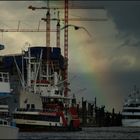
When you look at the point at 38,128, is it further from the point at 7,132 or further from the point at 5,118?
the point at 7,132

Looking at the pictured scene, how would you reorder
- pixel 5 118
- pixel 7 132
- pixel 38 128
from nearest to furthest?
pixel 7 132, pixel 5 118, pixel 38 128

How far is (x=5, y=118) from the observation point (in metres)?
129

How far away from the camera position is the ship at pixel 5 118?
73062mm

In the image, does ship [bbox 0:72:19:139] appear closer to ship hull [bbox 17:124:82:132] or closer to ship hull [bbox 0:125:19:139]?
ship hull [bbox 0:125:19:139]

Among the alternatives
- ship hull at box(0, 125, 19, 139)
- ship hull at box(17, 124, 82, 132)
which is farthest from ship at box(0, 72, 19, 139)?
ship hull at box(17, 124, 82, 132)

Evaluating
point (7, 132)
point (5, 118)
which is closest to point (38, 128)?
point (5, 118)

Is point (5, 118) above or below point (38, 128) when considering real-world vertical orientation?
above

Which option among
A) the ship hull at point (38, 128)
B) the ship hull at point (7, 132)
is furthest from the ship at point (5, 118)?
the ship hull at point (38, 128)

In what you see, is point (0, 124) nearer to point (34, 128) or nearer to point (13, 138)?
point (13, 138)

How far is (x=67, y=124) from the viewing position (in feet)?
652

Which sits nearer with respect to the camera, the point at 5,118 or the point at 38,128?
the point at 5,118

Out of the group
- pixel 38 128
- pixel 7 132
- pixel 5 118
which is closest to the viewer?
pixel 7 132

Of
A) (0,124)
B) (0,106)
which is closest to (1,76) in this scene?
(0,106)

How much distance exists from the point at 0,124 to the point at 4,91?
85.2m
